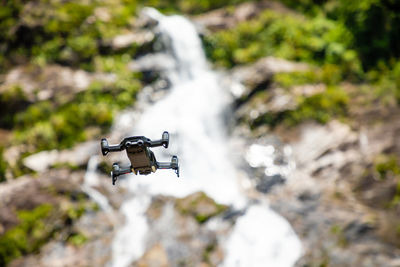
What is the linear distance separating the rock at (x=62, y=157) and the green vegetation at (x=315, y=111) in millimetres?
6230

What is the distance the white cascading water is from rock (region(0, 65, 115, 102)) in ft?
8.80

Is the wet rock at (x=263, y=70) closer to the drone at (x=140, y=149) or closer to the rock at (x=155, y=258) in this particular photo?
the rock at (x=155, y=258)

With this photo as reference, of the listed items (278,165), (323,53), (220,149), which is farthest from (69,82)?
(323,53)

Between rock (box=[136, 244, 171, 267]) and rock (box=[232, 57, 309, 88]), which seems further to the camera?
rock (box=[232, 57, 309, 88])

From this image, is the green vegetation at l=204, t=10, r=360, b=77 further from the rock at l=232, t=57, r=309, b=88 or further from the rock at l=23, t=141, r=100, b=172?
the rock at l=23, t=141, r=100, b=172

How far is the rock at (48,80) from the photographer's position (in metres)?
15.2

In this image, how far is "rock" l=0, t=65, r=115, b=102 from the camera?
49.7 feet

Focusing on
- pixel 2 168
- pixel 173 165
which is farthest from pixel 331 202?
pixel 2 168

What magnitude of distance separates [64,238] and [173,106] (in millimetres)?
7123

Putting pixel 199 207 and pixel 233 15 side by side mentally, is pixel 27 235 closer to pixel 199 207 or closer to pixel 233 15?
pixel 199 207

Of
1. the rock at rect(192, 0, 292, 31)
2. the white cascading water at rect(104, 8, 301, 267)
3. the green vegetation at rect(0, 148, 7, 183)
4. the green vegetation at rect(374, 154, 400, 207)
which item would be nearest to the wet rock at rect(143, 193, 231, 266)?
the white cascading water at rect(104, 8, 301, 267)

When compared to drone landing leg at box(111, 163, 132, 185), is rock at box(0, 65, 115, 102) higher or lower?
higher

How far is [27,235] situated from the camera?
10539 millimetres

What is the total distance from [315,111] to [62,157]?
939 cm
